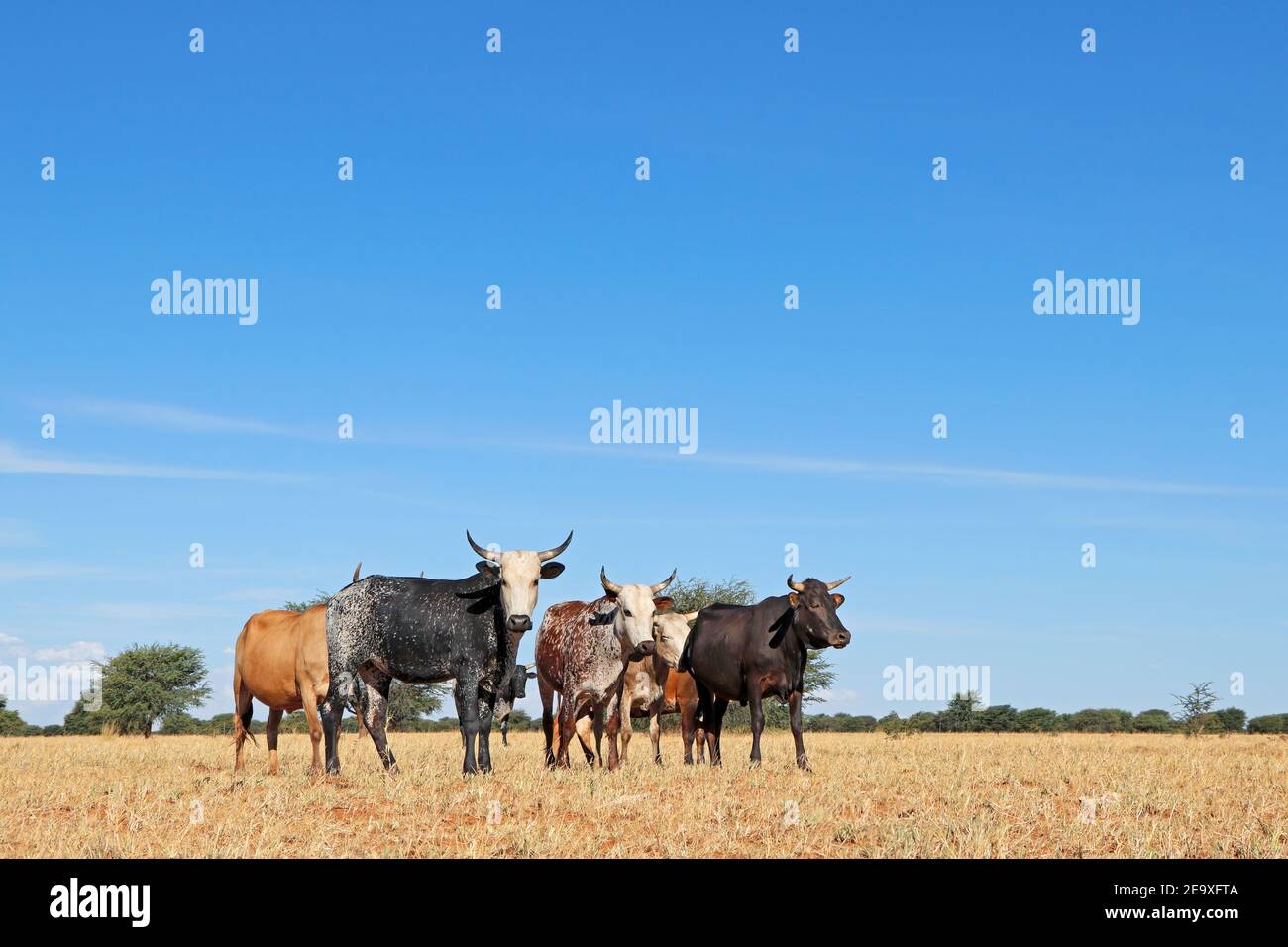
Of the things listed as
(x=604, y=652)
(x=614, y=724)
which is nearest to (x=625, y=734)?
(x=614, y=724)

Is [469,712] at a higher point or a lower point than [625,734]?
higher

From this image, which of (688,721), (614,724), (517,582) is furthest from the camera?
(688,721)

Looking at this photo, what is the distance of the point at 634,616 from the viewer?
15828mm

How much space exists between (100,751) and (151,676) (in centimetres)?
2958

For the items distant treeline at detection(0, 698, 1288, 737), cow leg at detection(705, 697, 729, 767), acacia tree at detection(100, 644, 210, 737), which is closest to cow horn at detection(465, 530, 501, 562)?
cow leg at detection(705, 697, 729, 767)

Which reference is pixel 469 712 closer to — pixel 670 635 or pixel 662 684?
pixel 662 684

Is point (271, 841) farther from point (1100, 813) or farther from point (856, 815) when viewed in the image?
point (1100, 813)

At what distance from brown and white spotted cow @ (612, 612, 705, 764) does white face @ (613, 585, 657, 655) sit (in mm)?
863

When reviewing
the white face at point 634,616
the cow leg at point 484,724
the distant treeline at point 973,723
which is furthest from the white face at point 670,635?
the distant treeline at point 973,723

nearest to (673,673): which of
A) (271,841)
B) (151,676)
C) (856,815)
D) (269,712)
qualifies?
(269,712)

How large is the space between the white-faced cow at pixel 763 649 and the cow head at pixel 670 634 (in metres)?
0.24

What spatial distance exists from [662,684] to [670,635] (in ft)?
2.79

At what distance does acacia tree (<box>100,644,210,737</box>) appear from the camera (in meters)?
50.6
